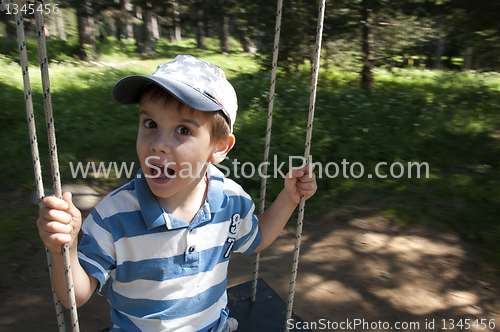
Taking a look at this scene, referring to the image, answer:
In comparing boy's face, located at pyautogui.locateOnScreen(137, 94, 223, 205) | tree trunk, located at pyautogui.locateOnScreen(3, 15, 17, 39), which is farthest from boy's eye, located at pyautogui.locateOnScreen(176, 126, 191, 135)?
tree trunk, located at pyautogui.locateOnScreen(3, 15, 17, 39)

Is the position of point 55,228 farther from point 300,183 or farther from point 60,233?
point 300,183

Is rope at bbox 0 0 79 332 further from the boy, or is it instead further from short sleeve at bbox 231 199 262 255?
short sleeve at bbox 231 199 262 255

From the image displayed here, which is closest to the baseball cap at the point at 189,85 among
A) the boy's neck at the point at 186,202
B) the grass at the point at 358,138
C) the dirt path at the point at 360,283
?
the boy's neck at the point at 186,202

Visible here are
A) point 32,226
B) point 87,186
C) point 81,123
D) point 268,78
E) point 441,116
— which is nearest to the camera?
point 32,226

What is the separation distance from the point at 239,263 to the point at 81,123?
339cm

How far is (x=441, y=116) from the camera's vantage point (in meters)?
5.26

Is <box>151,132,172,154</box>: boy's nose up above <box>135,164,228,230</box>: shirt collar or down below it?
above

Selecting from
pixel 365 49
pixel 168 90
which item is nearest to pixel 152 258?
pixel 168 90

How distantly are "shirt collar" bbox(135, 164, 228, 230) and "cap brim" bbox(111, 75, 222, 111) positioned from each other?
261 millimetres

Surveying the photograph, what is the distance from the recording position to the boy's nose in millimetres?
1134

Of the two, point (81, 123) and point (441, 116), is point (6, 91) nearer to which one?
point (81, 123)

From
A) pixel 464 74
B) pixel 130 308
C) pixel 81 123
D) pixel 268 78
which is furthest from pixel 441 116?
pixel 130 308

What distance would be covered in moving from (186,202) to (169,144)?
252 millimetres

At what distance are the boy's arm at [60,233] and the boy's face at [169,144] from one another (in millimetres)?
246
